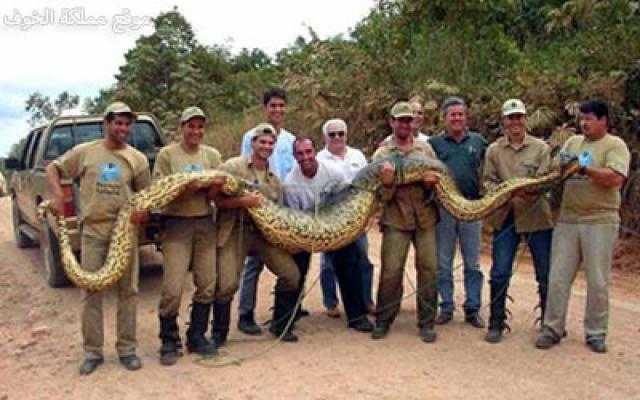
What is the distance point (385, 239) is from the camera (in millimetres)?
5914

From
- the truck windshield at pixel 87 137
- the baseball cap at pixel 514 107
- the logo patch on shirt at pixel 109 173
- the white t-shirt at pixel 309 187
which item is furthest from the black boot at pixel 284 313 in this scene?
the truck windshield at pixel 87 137

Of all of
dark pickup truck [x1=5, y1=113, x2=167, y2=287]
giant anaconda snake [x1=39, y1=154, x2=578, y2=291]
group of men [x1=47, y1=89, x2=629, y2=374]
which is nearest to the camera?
giant anaconda snake [x1=39, y1=154, x2=578, y2=291]

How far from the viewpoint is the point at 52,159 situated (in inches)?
343

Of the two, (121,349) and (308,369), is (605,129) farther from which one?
(121,349)

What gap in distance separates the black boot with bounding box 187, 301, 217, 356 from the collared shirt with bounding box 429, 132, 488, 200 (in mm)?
2412

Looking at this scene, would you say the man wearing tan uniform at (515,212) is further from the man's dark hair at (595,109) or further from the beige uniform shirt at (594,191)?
the man's dark hair at (595,109)

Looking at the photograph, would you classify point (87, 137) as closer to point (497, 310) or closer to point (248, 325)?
point (248, 325)

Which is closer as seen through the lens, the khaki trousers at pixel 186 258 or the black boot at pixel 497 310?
the khaki trousers at pixel 186 258

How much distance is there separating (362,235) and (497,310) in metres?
1.32

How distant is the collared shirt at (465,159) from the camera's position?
6.14 metres

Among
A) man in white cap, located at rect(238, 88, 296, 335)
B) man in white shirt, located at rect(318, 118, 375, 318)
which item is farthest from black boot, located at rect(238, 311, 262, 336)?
man in white shirt, located at rect(318, 118, 375, 318)

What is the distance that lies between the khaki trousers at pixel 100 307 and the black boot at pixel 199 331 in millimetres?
460

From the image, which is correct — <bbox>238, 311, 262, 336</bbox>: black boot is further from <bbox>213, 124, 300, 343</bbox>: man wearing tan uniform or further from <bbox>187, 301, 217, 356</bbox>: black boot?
<bbox>187, 301, 217, 356</bbox>: black boot

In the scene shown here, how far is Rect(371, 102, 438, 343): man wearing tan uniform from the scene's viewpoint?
19.0ft
